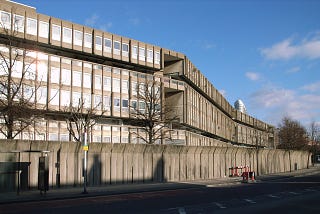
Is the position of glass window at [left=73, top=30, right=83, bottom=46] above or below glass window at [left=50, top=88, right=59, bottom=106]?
above

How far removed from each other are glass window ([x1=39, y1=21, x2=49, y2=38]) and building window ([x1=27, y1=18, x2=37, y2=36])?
0.78 metres

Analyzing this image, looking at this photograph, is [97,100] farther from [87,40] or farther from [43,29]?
[43,29]

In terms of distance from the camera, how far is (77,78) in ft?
196

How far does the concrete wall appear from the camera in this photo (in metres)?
23.3

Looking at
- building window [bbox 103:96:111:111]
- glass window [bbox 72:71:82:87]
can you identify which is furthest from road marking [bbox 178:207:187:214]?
building window [bbox 103:96:111:111]

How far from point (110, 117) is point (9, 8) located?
21.8 meters

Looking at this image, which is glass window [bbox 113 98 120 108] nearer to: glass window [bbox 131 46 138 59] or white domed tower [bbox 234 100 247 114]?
glass window [bbox 131 46 138 59]

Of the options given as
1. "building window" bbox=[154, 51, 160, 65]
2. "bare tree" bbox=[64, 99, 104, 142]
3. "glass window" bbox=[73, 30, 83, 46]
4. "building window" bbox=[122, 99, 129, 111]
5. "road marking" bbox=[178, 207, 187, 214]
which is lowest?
"road marking" bbox=[178, 207, 187, 214]

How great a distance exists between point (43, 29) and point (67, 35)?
3.87 meters

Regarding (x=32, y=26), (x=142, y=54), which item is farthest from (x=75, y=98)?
(x=142, y=54)

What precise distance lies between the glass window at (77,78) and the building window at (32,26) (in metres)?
8.21

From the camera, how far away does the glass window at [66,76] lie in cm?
5772

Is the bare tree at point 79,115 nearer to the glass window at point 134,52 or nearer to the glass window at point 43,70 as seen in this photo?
the glass window at point 43,70

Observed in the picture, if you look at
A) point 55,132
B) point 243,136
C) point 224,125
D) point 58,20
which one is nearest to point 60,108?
point 55,132
